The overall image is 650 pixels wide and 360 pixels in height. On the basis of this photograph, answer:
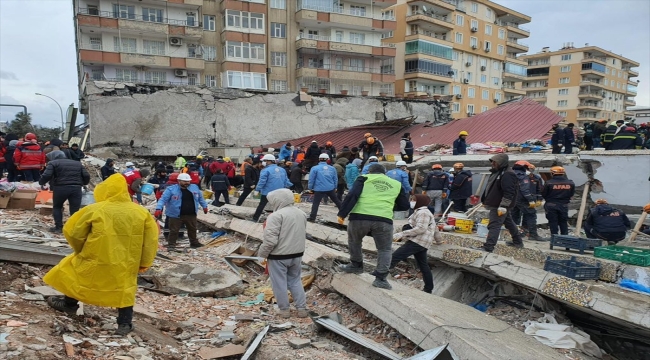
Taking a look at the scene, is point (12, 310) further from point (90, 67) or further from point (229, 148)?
point (90, 67)

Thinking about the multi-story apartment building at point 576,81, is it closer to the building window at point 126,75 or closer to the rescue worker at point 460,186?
the building window at point 126,75

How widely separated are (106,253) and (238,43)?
3022cm

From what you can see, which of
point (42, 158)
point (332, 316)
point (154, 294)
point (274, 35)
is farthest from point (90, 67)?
point (332, 316)

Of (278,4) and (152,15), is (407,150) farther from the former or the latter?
(152,15)

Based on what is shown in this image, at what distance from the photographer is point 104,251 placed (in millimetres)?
3648

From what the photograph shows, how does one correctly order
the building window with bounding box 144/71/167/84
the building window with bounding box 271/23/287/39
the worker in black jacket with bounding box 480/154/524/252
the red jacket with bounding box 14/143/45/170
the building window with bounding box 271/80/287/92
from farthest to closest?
the building window with bounding box 271/80/287/92 → the building window with bounding box 271/23/287/39 → the building window with bounding box 144/71/167/84 → the red jacket with bounding box 14/143/45/170 → the worker in black jacket with bounding box 480/154/524/252

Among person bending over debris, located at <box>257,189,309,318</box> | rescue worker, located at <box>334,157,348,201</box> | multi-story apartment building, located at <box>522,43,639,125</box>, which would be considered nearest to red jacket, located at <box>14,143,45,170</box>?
rescue worker, located at <box>334,157,348,201</box>

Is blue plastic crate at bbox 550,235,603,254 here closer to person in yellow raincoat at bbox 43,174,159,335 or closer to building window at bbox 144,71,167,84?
person in yellow raincoat at bbox 43,174,159,335

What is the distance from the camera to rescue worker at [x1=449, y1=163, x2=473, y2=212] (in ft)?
32.4

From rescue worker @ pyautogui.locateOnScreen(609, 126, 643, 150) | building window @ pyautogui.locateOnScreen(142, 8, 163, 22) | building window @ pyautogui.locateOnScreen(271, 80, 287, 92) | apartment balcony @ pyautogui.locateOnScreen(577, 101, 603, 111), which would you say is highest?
building window @ pyautogui.locateOnScreen(142, 8, 163, 22)

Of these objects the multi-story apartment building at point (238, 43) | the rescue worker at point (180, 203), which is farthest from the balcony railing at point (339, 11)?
the rescue worker at point (180, 203)

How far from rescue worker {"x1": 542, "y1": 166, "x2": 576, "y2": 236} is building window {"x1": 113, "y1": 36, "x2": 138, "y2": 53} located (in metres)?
30.0

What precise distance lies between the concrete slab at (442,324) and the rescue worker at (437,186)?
5.18m

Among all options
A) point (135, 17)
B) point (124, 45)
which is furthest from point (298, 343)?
point (135, 17)
